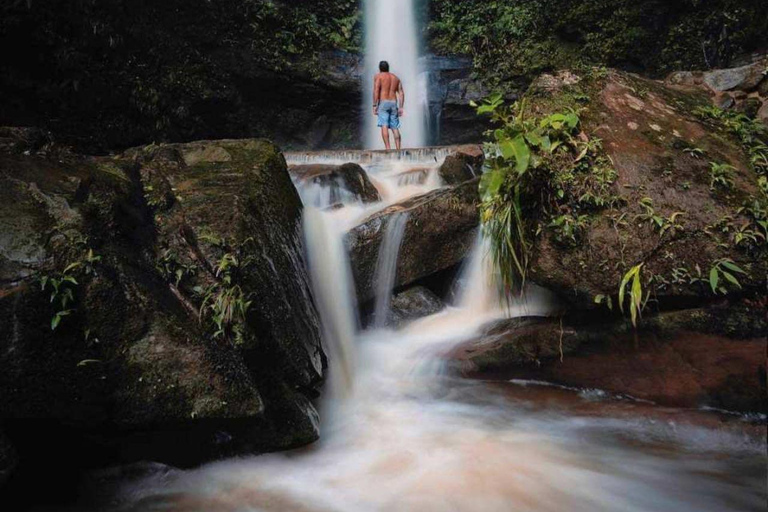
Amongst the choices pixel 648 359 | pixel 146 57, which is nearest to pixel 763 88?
pixel 648 359

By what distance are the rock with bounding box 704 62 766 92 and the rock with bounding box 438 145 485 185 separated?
306 cm

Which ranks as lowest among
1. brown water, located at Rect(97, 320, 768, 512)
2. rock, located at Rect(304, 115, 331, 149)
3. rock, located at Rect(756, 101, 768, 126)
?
brown water, located at Rect(97, 320, 768, 512)

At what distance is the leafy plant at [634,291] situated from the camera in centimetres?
345

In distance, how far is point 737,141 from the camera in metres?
4.05

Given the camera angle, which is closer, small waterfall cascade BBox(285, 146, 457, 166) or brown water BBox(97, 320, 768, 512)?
brown water BBox(97, 320, 768, 512)

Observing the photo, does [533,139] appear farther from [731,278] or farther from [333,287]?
[333,287]

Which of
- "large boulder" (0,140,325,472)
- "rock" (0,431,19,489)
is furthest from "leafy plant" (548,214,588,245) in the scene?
"rock" (0,431,19,489)

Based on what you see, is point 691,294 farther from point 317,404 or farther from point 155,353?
point 155,353

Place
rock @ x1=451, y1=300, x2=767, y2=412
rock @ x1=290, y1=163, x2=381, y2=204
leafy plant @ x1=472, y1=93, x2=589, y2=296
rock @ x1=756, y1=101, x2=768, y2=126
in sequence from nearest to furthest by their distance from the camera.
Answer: rock @ x1=451, y1=300, x2=767, y2=412, leafy plant @ x1=472, y1=93, x2=589, y2=296, rock @ x1=756, y1=101, x2=768, y2=126, rock @ x1=290, y1=163, x2=381, y2=204

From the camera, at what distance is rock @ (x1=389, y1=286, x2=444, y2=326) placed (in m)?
5.31

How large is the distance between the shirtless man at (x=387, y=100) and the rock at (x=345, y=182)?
12.4ft

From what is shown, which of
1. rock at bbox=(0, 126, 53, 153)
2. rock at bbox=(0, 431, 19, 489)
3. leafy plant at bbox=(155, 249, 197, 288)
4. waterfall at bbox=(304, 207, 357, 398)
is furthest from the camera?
waterfall at bbox=(304, 207, 357, 398)

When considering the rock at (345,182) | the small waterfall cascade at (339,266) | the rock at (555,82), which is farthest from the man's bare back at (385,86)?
the rock at (555,82)

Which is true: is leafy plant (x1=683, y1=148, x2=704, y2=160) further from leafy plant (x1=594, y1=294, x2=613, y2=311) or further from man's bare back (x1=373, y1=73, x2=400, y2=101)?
man's bare back (x1=373, y1=73, x2=400, y2=101)
